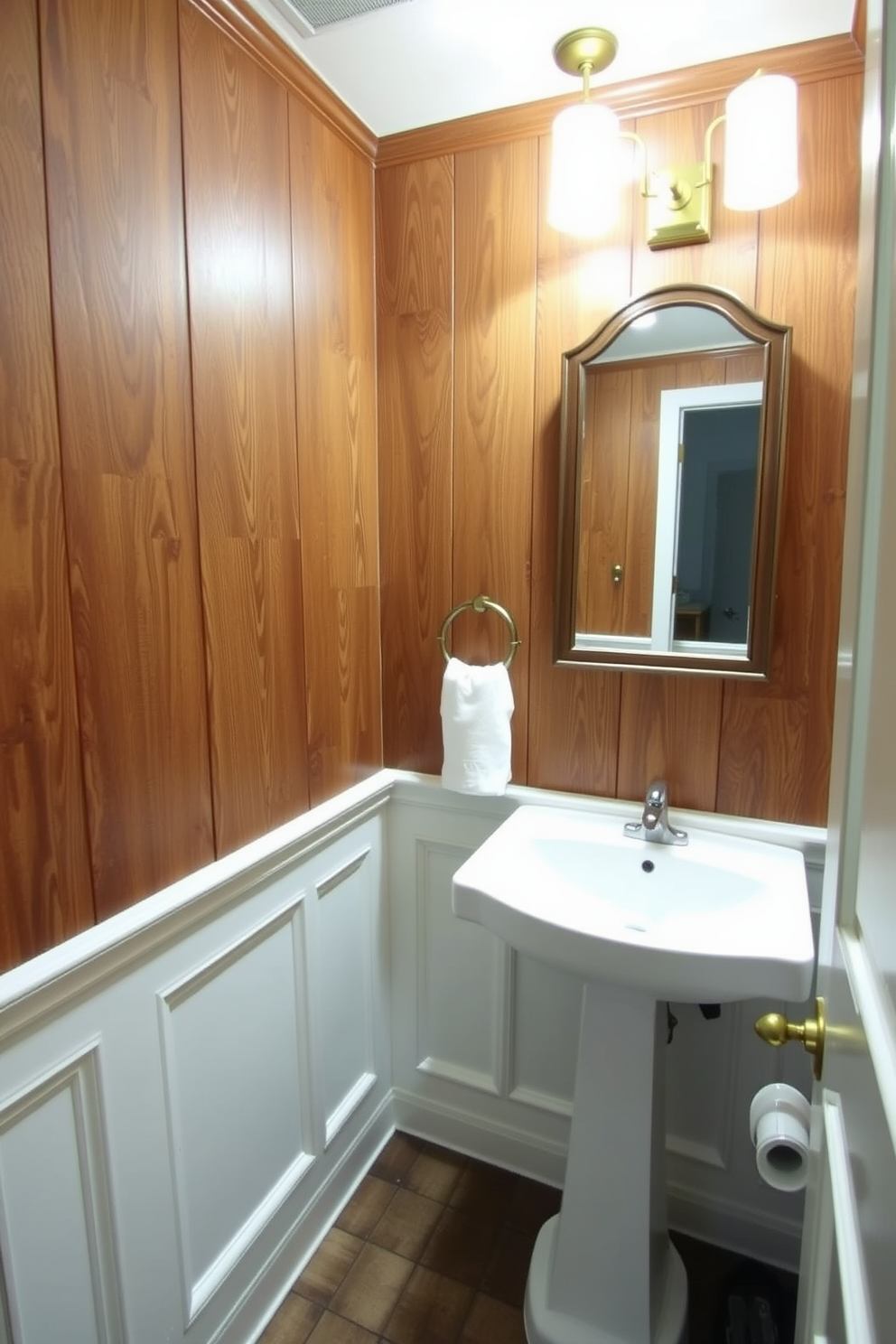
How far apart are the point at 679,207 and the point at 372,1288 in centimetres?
214

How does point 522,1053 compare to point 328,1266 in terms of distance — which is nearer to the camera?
point 328,1266

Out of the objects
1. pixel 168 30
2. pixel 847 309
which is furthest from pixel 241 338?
pixel 847 309

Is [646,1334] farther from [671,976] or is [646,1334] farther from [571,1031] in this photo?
[671,976]

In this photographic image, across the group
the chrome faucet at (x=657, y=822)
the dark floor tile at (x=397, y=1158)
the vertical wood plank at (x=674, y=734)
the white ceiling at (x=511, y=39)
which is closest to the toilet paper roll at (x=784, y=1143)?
the chrome faucet at (x=657, y=822)

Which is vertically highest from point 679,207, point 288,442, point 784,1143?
point 679,207

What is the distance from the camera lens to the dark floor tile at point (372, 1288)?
4.41ft

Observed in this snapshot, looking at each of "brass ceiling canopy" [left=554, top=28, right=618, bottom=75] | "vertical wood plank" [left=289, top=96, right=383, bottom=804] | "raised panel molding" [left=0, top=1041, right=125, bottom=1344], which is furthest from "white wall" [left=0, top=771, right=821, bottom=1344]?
"brass ceiling canopy" [left=554, top=28, right=618, bottom=75]

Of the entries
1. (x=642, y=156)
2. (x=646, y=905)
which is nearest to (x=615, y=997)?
(x=646, y=905)

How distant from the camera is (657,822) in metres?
1.33

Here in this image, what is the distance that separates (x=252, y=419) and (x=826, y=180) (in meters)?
1.06

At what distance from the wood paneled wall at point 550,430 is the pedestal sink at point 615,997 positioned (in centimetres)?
17

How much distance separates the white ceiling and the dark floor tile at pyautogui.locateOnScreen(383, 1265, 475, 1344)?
228cm

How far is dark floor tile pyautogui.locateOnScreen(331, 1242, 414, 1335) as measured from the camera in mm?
1345

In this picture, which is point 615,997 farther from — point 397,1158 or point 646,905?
point 397,1158
